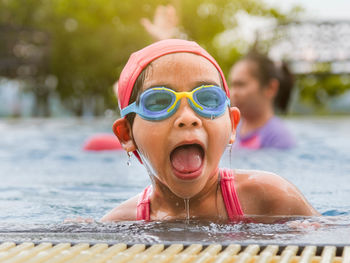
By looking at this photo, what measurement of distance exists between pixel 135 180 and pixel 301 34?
21333 mm

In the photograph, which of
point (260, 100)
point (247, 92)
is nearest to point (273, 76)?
point (260, 100)

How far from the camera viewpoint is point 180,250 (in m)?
2.18

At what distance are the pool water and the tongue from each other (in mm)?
276

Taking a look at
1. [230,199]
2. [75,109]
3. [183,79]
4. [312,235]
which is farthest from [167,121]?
[75,109]

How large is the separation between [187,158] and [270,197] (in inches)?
23.6

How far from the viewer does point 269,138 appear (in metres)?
7.90

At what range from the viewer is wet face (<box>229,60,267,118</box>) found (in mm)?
7957

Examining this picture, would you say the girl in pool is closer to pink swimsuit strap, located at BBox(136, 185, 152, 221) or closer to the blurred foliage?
pink swimsuit strap, located at BBox(136, 185, 152, 221)

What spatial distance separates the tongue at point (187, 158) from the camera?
263cm

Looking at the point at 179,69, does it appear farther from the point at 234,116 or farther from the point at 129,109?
the point at 234,116

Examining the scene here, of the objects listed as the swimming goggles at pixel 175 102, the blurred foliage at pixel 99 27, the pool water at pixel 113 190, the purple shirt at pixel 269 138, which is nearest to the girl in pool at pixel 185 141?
the swimming goggles at pixel 175 102

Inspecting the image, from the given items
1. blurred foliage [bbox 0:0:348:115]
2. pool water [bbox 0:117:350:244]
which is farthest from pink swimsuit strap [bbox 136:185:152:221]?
blurred foliage [bbox 0:0:348:115]

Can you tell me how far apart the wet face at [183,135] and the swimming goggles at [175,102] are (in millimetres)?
23

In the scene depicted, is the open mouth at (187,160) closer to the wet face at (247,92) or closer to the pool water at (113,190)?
the pool water at (113,190)
